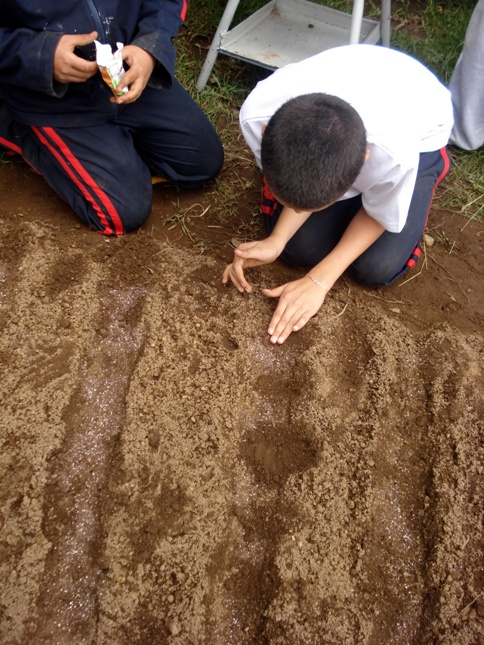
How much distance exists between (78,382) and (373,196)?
101cm

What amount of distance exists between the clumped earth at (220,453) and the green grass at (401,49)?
0.59 meters

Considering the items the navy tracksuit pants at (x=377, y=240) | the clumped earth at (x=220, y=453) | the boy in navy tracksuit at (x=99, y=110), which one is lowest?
the clumped earth at (x=220, y=453)

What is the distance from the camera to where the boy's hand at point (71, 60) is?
5.27 feet

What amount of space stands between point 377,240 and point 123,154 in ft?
3.07

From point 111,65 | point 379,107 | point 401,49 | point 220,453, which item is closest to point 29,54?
point 111,65

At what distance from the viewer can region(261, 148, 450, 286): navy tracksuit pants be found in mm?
1891

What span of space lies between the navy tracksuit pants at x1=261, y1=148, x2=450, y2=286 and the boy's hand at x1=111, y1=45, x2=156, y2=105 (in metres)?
0.53

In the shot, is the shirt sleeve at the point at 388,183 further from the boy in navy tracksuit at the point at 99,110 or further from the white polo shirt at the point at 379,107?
the boy in navy tracksuit at the point at 99,110

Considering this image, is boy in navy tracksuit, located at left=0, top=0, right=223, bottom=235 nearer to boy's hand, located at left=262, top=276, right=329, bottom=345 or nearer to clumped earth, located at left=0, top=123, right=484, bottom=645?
clumped earth, located at left=0, top=123, right=484, bottom=645

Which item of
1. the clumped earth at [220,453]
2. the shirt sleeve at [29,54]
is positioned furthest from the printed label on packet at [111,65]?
the clumped earth at [220,453]

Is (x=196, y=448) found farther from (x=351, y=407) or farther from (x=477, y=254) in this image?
(x=477, y=254)

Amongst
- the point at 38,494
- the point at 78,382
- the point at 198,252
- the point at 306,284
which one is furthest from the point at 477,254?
the point at 38,494

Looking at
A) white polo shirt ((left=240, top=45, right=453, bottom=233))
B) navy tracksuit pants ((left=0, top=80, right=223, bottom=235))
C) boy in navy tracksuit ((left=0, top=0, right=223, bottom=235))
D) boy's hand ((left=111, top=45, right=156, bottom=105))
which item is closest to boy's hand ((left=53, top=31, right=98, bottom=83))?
boy in navy tracksuit ((left=0, top=0, right=223, bottom=235))

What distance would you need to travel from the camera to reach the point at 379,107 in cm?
156
